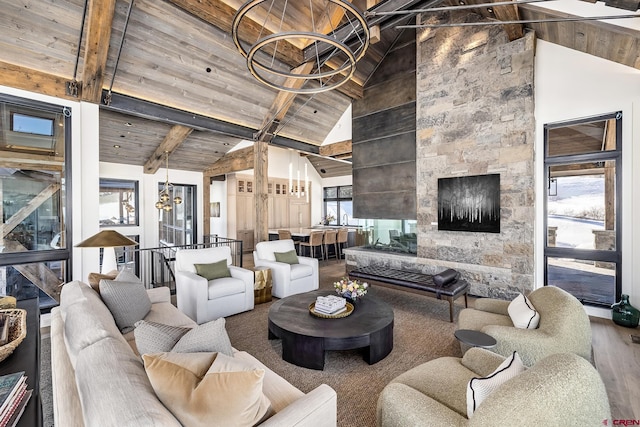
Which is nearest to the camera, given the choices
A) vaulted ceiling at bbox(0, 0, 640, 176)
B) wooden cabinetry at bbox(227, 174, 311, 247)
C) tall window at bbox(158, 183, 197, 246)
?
vaulted ceiling at bbox(0, 0, 640, 176)

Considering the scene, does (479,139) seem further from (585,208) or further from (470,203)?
(585,208)

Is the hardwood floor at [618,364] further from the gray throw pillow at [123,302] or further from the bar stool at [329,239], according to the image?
the bar stool at [329,239]

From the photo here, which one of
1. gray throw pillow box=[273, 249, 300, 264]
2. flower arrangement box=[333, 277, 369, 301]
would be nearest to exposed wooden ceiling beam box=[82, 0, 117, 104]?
gray throw pillow box=[273, 249, 300, 264]

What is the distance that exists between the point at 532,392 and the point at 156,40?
5.42 metres

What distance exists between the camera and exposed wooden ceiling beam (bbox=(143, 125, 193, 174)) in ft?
20.4

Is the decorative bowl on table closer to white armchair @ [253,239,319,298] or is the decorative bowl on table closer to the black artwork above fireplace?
white armchair @ [253,239,319,298]

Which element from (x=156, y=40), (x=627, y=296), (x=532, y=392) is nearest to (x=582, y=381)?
(x=532, y=392)

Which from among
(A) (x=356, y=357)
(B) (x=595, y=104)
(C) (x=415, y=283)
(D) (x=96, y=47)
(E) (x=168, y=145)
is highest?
(D) (x=96, y=47)

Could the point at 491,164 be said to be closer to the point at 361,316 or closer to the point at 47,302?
the point at 361,316

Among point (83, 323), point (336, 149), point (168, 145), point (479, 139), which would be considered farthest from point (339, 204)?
point (83, 323)

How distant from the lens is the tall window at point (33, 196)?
371 cm

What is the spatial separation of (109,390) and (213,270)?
3.08 m

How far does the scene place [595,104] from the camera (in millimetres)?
3811

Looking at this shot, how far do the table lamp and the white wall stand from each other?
5552mm
